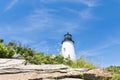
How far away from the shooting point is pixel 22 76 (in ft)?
48.8

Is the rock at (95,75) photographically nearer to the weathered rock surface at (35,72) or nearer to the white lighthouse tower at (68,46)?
the weathered rock surface at (35,72)

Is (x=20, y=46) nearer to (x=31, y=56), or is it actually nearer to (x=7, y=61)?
(x=31, y=56)

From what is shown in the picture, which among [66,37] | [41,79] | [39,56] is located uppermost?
[66,37]

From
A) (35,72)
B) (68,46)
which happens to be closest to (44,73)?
(35,72)

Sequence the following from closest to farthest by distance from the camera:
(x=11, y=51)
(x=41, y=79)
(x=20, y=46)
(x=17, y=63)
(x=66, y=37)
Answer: (x=41, y=79)
(x=17, y=63)
(x=11, y=51)
(x=20, y=46)
(x=66, y=37)

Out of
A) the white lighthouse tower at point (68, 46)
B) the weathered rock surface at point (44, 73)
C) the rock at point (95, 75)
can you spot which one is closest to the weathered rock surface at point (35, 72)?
the weathered rock surface at point (44, 73)

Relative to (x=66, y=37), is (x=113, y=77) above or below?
below

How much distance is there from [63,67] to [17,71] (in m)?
1.79

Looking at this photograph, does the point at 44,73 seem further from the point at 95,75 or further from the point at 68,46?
the point at 68,46

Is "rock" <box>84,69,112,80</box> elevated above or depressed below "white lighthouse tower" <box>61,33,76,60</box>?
below

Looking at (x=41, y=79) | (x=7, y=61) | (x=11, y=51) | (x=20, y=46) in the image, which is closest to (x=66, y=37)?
(x=20, y=46)

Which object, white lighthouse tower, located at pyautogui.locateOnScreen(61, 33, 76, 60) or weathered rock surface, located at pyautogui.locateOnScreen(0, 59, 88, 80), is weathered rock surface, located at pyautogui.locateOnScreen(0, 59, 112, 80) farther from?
white lighthouse tower, located at pyautogui.locateOnScreen(61, 33, 76, 60)

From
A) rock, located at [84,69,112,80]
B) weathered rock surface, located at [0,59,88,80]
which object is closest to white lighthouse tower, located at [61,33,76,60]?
weathered rock surface, located at [0,59,88,80]

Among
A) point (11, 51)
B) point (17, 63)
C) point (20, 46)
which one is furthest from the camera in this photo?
point (20, 46)
